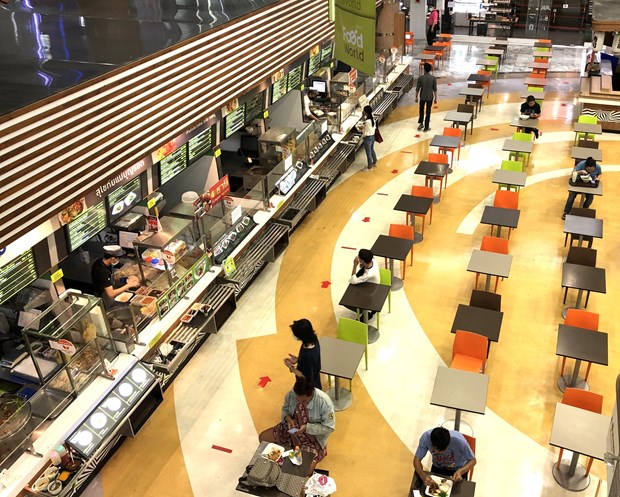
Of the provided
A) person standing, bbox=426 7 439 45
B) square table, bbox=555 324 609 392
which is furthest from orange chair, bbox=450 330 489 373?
person standing, bbox=426 7 439 45

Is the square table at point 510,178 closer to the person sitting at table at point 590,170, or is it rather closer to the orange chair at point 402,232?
the person sitting at table at point 590,170

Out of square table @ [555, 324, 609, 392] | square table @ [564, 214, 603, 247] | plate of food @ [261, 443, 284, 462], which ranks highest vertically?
square table @ [564, 214, 603, 247]

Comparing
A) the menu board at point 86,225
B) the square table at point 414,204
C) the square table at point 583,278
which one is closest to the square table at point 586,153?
the square table at point 414,204

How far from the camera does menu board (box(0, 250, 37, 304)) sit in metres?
6.47

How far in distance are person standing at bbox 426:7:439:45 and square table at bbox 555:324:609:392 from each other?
1879 cm

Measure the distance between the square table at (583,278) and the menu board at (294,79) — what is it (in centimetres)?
670

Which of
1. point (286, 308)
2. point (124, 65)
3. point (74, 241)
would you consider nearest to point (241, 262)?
point (286, 308)

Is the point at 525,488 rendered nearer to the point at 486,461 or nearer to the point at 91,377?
the point at 486,461

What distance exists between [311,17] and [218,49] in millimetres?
4217

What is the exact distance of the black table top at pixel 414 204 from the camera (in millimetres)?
10852

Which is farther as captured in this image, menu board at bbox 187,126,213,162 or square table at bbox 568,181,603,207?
square table at bbox 568,181,603,207

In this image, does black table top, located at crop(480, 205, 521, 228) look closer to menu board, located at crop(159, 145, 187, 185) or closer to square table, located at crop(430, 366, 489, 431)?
square table, located at crop(430, 366, 489, 431)

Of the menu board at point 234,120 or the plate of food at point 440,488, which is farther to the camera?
the menu board at point 234,120

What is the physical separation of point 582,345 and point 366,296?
2.88 metres
